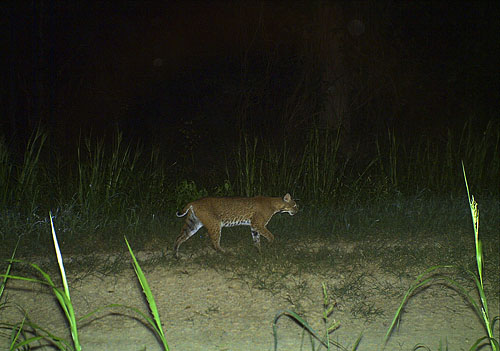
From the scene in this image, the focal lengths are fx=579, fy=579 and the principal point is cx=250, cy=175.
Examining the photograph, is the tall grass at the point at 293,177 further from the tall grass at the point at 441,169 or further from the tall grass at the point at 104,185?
the tall grass at the point at 104,185

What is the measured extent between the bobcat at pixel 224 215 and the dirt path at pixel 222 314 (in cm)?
75

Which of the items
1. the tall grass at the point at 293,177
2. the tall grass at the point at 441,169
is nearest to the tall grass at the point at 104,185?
the tall grass at the point at 293,177

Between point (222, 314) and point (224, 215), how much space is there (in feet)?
6.20

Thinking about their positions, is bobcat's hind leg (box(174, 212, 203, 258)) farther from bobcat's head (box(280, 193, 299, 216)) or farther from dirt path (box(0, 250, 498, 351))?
bobcat's head (box(280, 193, 299, 216))

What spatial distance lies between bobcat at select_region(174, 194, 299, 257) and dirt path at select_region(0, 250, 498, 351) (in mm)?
752

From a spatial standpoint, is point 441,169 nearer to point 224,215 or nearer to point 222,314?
point 224,215

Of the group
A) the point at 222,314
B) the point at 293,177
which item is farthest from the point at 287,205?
the point at 222,314

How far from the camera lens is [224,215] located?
6.37 meters

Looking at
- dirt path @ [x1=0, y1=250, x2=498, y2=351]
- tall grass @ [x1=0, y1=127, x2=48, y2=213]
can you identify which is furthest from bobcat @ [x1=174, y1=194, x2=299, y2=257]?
tall grass @ [x1=0, y1=127, x2=48, y2=213]

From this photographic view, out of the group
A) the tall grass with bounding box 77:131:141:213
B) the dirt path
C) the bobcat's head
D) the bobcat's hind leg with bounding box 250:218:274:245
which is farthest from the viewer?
the tall grass with bounding box 77:131:141:213

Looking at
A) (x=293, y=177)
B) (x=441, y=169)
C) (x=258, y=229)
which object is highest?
(x=258, y=229)

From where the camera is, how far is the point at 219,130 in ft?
44.4

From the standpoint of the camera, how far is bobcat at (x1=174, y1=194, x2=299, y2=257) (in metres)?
6.23

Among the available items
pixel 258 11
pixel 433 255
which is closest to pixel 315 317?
pixel 433 255
